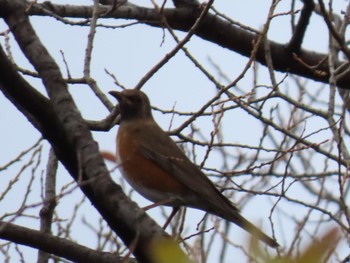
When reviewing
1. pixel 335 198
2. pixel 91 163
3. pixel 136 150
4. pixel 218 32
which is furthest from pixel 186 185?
pixel 335 198

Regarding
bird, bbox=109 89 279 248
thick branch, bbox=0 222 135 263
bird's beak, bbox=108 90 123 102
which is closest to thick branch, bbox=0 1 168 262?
thick branch, bbox=0 222 135 263

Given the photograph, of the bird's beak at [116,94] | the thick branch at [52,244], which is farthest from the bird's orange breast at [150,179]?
the thick branch at [52,244]

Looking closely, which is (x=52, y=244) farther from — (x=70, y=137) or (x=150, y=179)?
(x=150, y=179)

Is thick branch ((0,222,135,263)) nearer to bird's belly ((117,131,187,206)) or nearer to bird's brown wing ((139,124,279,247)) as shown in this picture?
bird's brown wing ((139,124,279,247))

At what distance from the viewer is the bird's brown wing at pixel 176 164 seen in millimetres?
5230

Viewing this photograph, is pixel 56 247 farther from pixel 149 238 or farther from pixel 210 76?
pixel 210 76

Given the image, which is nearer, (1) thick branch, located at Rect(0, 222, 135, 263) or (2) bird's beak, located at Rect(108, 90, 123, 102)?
(1) thick branch, located at Rect(0, 222, 135, 263)

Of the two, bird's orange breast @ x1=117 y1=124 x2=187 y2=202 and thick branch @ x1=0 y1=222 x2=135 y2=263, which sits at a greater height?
bird's orange breast @ x1=117 y1=124 x2=187 y2=202

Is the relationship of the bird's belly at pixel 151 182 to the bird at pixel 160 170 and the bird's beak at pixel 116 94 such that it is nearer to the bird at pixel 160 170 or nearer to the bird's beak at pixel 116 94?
the bird at pixel 160 170

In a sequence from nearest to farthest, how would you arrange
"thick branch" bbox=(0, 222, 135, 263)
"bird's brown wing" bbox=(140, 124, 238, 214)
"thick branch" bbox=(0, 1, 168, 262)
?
"thick branch" bbox=(0, 1, 168, 262), "thick branch" bbox=(0, 222, 135, 263), "bird's brown wing" bbox=(140, 124, 238, 214)

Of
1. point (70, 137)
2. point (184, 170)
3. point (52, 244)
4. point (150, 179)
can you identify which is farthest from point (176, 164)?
point (70, 137)

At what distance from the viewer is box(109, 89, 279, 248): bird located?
5246 mm

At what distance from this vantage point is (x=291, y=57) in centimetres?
699

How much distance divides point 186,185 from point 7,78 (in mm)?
2597
